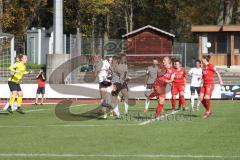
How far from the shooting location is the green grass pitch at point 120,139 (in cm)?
1112

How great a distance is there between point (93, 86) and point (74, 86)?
52.7 inches

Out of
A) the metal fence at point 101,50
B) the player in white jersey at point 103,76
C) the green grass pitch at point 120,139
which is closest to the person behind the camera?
the green grass pitch at point 120,139

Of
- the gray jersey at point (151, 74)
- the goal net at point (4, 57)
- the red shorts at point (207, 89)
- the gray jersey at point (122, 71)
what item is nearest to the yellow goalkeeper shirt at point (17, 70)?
the gray jersey at point (122, 71)

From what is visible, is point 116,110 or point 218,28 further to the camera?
point 218,28

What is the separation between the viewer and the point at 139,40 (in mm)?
57219

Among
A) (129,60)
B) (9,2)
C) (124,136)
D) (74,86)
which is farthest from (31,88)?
(9,2)

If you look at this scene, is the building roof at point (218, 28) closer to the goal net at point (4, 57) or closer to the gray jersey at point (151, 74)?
the goal net at point (4, 57)

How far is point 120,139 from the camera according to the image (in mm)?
13406

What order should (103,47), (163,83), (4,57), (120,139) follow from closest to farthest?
1. (120,139)
2. (163,83)
3. (4,57)
4. (103,47)

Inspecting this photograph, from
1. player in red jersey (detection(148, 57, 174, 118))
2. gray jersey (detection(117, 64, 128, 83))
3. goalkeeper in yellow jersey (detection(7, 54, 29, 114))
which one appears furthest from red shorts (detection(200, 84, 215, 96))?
goalkeeper in yellow jersey (detection(7, 54, 29, 114))

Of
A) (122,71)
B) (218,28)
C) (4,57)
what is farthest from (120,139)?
(218,28)

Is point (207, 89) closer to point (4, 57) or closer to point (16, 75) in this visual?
point (16, 75)

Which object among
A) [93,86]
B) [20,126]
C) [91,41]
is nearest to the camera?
[20,126]

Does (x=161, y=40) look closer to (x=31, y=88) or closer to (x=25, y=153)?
(x=31, y=88)
